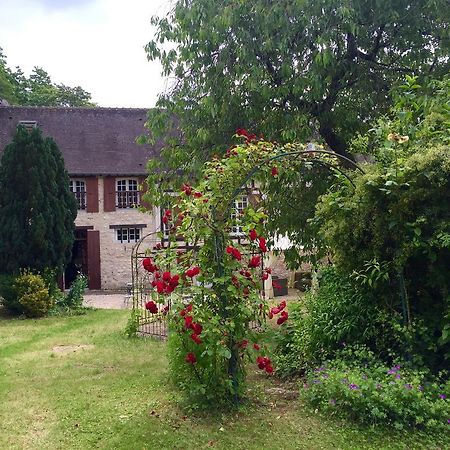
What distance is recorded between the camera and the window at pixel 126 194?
1950 cm

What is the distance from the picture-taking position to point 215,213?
15.5ft

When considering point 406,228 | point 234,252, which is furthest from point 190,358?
point 406,228

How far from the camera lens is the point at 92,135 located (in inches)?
817

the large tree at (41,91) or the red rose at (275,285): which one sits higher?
the large tree at (41,91)

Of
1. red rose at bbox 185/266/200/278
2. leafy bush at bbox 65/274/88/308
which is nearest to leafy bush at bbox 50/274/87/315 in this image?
leafy bush at bbox 65/274/88/308

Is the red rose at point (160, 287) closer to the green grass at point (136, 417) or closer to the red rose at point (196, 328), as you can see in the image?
the red rose at point (196, 328)

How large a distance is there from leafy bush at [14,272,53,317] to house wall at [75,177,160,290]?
6733mm

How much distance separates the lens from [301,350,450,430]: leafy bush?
4125 mm

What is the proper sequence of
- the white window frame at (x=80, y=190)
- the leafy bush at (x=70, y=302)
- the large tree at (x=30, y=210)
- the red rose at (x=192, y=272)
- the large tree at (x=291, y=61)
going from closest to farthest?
1. the red rose at (x=192, y=272)
2. the large tree at (x=291, y=61)
3. the large tree at (x=30, y=210)
4. the leafy bush at (x=70, y=302)
5. the white window frame at (x=80, y=190)

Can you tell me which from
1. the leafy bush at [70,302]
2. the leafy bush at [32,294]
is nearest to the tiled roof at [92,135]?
the leafy bush at [70,302]

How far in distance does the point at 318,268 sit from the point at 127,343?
3700 millimetres

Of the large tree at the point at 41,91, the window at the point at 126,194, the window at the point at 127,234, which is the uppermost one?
the large tree at the point at 41,91

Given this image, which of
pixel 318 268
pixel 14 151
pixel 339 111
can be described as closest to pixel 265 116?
pixel 339 111

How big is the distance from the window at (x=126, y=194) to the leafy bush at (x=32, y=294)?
7.19 m
